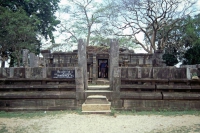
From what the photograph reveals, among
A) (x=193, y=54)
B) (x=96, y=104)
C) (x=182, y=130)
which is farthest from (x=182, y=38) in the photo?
(x=182, y=130)

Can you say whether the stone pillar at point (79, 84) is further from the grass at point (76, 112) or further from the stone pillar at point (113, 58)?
the stone pillar at point (113, 58)

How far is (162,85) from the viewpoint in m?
8.48

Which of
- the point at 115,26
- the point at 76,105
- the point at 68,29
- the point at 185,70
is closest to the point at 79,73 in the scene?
the point at 76,105

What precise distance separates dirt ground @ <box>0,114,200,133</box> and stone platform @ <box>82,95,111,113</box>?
345 mm

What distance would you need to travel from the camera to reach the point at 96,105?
7609 millimetres

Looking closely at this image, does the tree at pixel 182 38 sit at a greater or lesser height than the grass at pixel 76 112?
greater

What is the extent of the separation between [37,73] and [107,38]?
1677cm

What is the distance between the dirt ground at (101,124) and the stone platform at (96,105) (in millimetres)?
345

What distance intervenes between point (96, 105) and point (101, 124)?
1496mm

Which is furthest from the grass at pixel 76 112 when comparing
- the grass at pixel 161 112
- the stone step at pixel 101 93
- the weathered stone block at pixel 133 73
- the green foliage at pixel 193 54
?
the green foliage at pixel 193 54

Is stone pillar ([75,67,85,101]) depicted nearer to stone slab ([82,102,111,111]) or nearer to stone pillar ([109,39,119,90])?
stone slab ([82,102,111,111])

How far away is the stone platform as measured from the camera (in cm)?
757

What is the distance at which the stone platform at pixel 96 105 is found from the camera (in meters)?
7.57

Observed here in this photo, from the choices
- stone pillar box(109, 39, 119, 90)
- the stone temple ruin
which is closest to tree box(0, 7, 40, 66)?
the stone temple ruin
